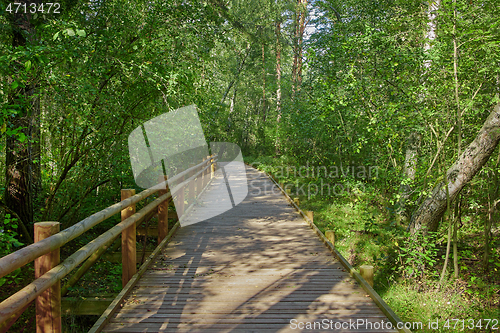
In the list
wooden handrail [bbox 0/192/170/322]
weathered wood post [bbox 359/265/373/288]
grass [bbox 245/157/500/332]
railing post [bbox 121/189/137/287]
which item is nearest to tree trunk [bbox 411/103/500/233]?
grass [bbox 245/157/500/332]

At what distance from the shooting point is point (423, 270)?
567 cm

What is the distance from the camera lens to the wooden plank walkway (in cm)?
340

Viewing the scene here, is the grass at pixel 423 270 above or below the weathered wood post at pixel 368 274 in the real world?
below

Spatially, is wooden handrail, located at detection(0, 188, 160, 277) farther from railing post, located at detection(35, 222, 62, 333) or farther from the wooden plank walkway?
the wooden plank walkway

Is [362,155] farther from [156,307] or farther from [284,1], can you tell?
[284,1]

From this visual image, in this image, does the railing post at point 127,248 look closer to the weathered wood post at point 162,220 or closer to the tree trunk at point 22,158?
the weathered wood post at point 162,220

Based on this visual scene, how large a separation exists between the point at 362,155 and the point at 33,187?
8083 millimetres

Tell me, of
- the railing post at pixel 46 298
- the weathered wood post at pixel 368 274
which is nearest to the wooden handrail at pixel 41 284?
the railing post at pixel 46 298

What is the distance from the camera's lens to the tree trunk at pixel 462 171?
5.03 m

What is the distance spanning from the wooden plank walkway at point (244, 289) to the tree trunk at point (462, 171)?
1.74 metres

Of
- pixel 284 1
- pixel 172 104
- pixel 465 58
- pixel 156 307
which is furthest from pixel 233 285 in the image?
pixel 284 1

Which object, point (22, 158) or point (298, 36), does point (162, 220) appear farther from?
point (298, 36)

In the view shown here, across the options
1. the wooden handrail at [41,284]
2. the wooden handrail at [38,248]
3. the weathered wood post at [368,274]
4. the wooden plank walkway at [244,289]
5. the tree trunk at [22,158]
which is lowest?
the wooden plank walkway at [244,289]

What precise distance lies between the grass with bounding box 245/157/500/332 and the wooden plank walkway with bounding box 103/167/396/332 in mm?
1213
